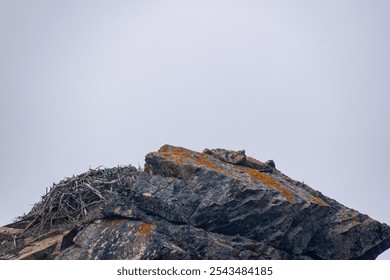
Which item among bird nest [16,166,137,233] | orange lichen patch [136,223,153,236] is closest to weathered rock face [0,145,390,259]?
orange lichen patch [136,223,153,236]

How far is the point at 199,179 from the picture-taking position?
49.9ft

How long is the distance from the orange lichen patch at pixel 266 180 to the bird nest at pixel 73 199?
4028 mm

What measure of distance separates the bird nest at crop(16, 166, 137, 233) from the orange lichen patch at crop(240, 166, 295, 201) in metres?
4.03

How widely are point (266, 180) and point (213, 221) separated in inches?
93.1

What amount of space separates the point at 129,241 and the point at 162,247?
1.04 meters

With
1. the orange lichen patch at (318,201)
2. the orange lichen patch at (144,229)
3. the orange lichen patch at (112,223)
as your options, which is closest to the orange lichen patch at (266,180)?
the orange lichen patch at (318,201)

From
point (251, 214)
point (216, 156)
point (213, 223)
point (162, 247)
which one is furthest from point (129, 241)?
point (216, 156)

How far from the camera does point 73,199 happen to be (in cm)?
1944

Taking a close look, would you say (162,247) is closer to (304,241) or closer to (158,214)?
(158,214)

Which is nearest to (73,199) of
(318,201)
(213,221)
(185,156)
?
(185,156)

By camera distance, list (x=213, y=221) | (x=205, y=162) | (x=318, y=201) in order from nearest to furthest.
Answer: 1. (x=213, y=221)
2. (x=205, y=162)
3. (x=318, y=201)

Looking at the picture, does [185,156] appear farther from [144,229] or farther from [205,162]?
[144,229]

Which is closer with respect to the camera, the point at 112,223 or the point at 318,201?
the point at 112,223

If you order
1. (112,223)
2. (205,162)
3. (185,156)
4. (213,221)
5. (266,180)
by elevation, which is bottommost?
(213,221)
